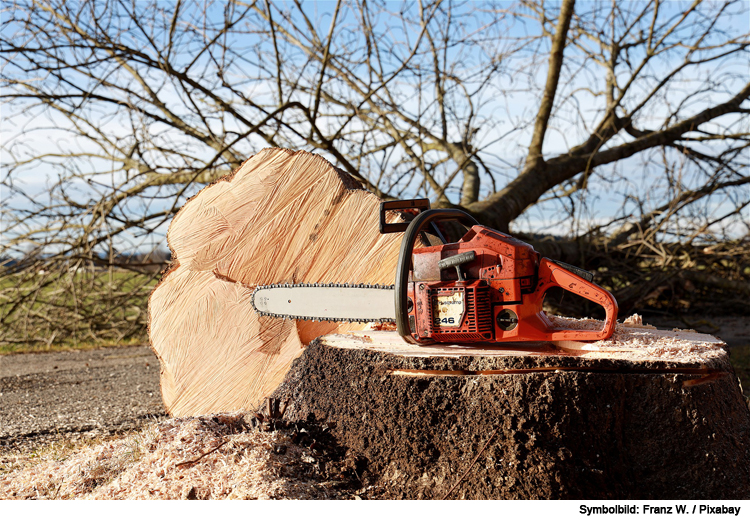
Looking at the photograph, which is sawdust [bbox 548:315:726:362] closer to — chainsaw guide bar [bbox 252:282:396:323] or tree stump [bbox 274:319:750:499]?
tree stump [bbox 274:319:750:499]

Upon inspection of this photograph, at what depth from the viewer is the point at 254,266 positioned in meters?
2.86

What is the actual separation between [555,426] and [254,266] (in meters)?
1.59

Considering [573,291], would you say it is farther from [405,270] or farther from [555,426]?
[405,270]

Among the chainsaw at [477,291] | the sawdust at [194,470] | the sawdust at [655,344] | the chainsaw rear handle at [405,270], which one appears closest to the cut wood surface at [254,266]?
the sawdust at [194,470]

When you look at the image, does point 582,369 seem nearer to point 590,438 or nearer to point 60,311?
point 590,438

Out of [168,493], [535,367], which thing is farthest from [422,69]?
[168,493]

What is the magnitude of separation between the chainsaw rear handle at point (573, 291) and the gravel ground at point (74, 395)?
2344mm

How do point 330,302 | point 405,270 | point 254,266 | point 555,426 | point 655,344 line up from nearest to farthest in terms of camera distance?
point 555,426
point 405,270
point 655,344
point 330,302
point 254,266

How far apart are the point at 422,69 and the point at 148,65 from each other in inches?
85.8

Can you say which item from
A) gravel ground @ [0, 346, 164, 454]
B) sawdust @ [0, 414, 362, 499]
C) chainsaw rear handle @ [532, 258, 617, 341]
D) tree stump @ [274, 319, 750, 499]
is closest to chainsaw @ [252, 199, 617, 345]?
chainsaw rear handle @ [532, 258, 617, 341]

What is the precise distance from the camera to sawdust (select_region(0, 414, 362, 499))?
1933mm

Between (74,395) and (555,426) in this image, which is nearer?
(555,426)

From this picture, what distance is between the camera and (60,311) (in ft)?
20.4

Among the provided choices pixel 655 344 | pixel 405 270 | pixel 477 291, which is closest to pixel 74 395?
pixel 405 270
